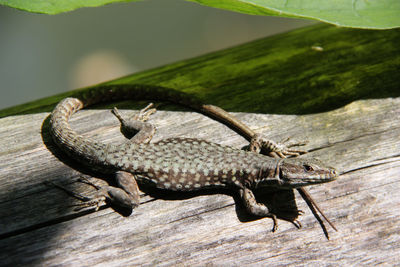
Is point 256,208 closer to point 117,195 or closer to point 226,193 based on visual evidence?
point 226,193

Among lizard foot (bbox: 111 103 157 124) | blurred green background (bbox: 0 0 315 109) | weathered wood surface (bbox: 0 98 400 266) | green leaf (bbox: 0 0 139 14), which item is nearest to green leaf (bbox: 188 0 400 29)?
green leaf (bbox: 0 0 139 14)

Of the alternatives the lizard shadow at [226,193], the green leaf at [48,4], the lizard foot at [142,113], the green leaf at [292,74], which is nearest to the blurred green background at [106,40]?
the green leaf at [292,74]

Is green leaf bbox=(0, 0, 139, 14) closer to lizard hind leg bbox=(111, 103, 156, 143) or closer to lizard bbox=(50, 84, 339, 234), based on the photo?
lizard bbox=(50, 84, 339, 234)

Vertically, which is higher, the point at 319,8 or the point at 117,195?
the point at 319,8

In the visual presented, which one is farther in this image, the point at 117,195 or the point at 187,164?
the point at 187,164

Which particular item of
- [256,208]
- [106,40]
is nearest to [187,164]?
[256,208]

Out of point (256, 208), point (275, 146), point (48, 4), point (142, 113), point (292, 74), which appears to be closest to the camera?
point (48, 4)
